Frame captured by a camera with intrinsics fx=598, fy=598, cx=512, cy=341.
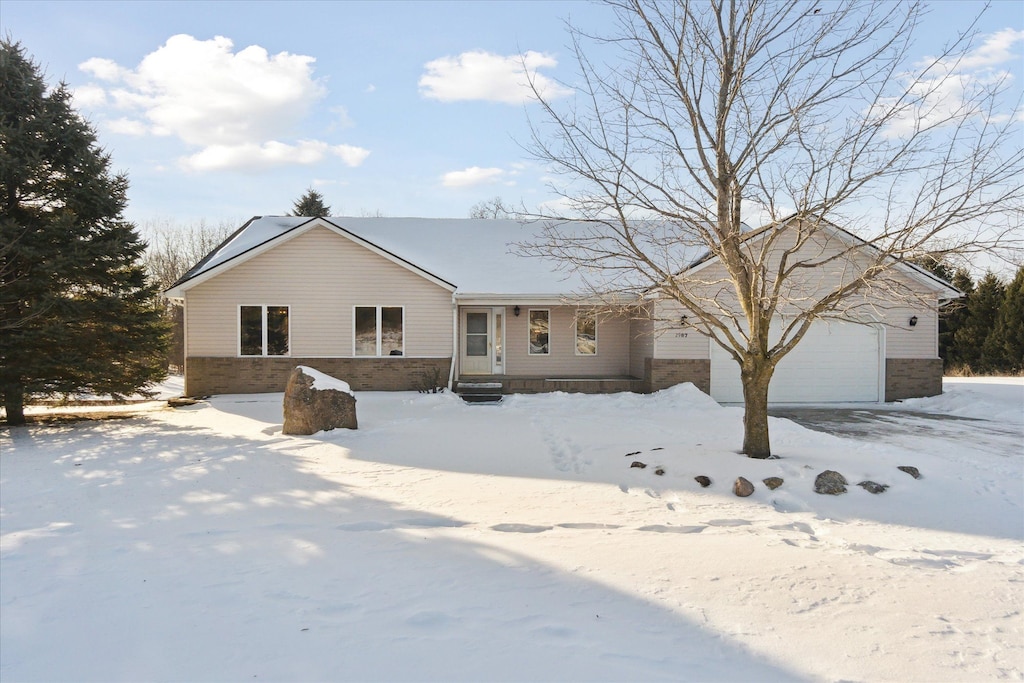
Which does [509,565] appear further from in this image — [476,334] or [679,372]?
[476,334]

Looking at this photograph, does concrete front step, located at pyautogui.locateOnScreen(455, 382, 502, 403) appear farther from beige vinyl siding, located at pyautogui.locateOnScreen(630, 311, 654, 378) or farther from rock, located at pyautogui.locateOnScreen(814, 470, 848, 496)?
rock, located at pyautogui.locateOnScreen(814, 470, 848, 496)

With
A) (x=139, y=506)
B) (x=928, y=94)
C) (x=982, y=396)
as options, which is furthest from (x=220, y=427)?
(x=982, y=396)

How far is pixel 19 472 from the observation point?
8398mm

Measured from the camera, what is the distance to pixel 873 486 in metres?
7.00

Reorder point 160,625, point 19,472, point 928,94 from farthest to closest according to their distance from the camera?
point 19,472 → point 928,94 → point 160,625

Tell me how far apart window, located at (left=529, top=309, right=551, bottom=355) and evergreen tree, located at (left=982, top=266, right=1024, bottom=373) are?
61.7 feet

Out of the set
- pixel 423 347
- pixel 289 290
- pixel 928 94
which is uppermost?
pixel 928 94

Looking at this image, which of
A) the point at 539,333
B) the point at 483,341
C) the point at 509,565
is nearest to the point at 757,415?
the point at 509,565

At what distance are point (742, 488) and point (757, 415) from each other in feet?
5.21

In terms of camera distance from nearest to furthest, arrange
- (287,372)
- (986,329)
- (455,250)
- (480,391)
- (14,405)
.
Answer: (14,405)
(480,391)
(287,372)
(455,250)
(986,329)

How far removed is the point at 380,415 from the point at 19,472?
21.1 ft

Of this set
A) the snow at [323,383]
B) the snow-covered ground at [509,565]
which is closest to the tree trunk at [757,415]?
the snow-covered ground at [509,565]

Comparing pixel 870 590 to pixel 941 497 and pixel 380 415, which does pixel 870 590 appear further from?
pixel 380 415

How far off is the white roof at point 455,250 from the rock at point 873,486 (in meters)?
9.79
